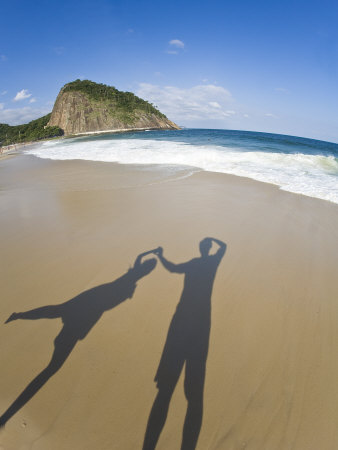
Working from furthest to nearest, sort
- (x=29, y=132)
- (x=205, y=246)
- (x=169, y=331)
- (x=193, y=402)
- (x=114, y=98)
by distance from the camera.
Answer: (x=114, y=98), (x=29, y=132), (x=205, y=246), (x=169, y=331), (x=193, y=402)

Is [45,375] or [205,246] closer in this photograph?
[45,375]

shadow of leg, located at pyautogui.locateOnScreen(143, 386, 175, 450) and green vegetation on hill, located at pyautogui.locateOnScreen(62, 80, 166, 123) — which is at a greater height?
green vegetation on hill, located at pyautogui.locateOnScreen(62, 80, 166, 123)

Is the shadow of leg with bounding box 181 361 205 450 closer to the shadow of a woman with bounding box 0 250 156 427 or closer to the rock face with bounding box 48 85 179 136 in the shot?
the shadow of a woman with bounding box 0 250 156 427

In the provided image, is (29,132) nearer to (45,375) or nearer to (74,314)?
(74,314)

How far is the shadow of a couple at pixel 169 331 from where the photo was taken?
5.78 ft

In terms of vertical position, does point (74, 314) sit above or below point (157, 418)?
above

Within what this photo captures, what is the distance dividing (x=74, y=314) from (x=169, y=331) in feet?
4.07

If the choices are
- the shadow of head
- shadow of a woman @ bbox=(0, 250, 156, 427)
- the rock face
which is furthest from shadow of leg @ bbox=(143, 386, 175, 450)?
the rock face

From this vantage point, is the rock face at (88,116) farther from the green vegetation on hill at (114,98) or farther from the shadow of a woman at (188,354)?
the shadow of a woman at (188,354)

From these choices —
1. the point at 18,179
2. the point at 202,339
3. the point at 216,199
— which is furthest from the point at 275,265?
the point at 18,179

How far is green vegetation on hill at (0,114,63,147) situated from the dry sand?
49.0 meters

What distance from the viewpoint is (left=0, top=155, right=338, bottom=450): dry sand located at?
1.70 metres

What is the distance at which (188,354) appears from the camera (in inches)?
86.9

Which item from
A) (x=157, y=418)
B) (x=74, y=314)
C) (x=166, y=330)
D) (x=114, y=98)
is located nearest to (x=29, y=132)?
(x=114, y=98)
